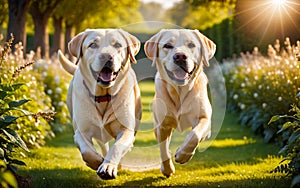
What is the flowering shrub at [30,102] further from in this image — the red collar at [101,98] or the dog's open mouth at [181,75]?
the dog's open mouth at [181,75]

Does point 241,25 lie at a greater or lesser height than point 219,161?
greater

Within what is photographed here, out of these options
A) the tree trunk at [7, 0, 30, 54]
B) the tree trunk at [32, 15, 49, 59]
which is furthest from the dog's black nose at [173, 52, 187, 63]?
the tree trunk at [32, 15, 49, 59]

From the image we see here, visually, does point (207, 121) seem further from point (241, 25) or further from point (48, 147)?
point (241, 25)

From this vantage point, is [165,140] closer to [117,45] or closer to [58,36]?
[117,45]

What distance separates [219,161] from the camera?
25.4 ft

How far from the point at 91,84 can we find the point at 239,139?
4783 mm

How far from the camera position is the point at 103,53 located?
5352 millimetres

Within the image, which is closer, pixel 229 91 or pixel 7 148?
pixel 7 148

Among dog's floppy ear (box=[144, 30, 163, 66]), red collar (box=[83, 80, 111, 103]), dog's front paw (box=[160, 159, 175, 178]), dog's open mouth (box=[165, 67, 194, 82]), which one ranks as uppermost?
dog's floppy ear (box=[144, 30, 163, 66])

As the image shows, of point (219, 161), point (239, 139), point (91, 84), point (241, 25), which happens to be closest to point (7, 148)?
point (91, 84)

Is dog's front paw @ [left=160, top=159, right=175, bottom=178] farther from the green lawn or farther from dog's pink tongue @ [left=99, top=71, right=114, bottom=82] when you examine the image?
dog's pink tongue @ [left=99, top=71, right=114, bottom=82]

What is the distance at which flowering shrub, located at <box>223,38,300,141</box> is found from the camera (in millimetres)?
8617

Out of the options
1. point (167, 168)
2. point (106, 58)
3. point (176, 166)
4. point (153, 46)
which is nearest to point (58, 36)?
point (176, 166)

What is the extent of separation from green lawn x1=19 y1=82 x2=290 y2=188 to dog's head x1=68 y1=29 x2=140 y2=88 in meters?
1.13
